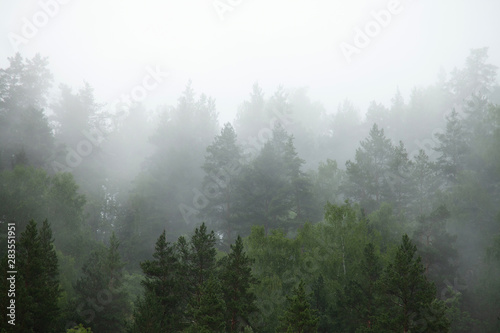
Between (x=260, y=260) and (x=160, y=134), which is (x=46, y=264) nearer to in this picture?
(x=260, y=260)

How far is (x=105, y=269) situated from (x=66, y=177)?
15.1 meters

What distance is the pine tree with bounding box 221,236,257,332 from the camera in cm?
1705

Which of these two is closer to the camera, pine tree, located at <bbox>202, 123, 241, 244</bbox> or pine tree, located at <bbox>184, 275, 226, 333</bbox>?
pine tree, located at <bbox>184, 275, 226, 333</bbox>

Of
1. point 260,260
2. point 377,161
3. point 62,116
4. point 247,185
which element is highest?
point 62,116

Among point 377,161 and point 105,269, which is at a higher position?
point 377,161

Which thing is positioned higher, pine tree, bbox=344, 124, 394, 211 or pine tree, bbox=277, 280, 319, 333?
pine tree, bbox=344, 124, 394, 211

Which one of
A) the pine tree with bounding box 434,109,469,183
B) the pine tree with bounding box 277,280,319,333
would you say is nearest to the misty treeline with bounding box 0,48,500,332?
the pine tree with bounding box 277,280,319,333

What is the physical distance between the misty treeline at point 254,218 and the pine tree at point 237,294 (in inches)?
3.4

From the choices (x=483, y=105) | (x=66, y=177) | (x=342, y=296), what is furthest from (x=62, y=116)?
(x=483, y=105)

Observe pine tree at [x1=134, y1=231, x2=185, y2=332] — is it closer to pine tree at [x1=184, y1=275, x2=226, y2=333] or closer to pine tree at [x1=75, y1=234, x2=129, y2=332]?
pine tree at [x1=184, y1=275, x2=226, y2=333]

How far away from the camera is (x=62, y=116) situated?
54.6 m

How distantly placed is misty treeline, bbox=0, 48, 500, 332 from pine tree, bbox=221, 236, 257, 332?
0.09m

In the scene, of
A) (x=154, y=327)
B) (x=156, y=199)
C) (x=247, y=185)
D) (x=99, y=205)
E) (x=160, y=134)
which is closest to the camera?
(x=154, y=327)

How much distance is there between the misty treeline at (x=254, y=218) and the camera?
679 inches
